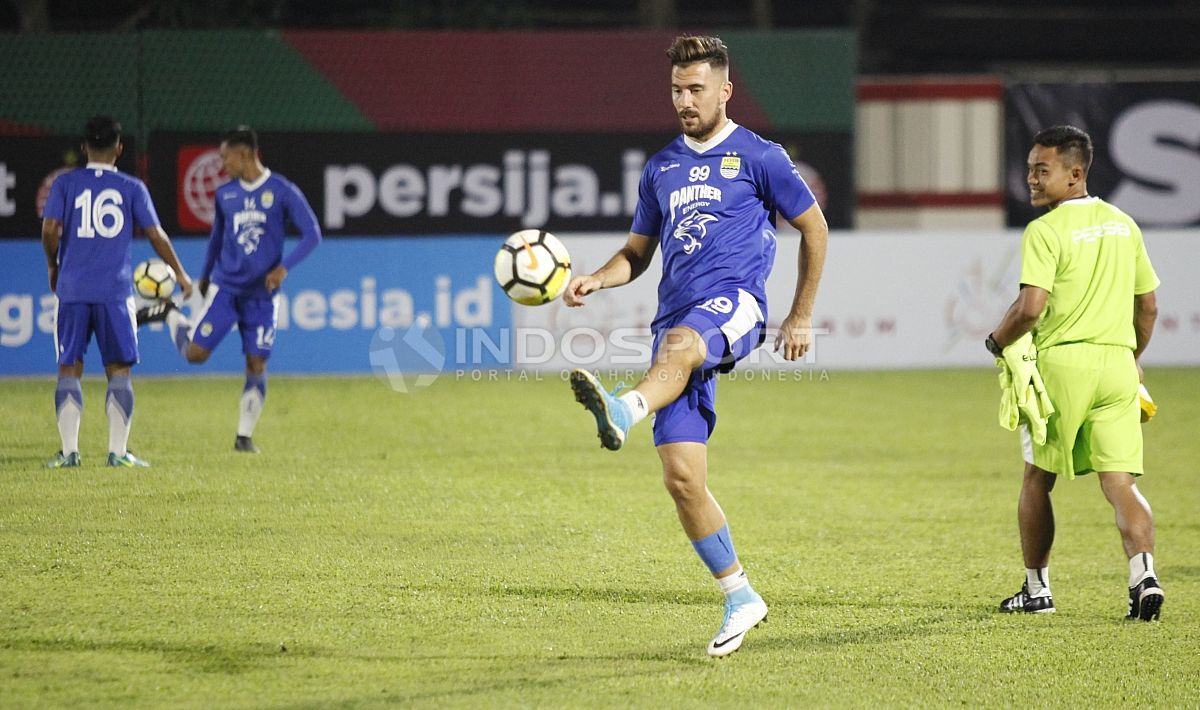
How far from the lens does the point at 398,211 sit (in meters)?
17.5

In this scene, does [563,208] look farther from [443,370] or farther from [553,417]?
[553,417]

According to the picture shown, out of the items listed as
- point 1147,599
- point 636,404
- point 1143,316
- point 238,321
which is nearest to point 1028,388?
point 1143,316

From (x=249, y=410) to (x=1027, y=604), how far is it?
602 cm

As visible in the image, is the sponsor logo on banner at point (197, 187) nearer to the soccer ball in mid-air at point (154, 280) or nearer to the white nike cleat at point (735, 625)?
the soccer ball in mid-air at point (154, 280)

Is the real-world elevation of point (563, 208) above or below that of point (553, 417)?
above

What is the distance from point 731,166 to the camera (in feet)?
17.8

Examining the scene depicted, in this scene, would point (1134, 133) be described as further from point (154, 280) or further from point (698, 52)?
point (698, 52)

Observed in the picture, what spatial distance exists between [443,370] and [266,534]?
29.1 feet

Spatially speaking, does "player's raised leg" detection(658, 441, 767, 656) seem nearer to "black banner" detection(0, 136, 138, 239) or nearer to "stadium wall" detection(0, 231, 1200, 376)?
"stadium wall" detection(0, 231, 1200, 376)

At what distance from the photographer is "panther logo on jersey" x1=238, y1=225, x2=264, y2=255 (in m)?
10.5

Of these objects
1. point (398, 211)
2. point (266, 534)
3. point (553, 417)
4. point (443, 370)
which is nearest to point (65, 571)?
point (266, 534)

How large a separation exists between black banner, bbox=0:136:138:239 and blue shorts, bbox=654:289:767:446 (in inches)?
501

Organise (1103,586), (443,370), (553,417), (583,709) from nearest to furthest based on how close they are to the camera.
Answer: (583,709) < (1103,586) < (553,417) < (443,370)

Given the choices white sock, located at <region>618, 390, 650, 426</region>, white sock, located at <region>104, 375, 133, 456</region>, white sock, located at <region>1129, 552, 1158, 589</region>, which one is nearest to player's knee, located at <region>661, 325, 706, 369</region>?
white sock, located at <region>618, 390, 650, 426</region>
